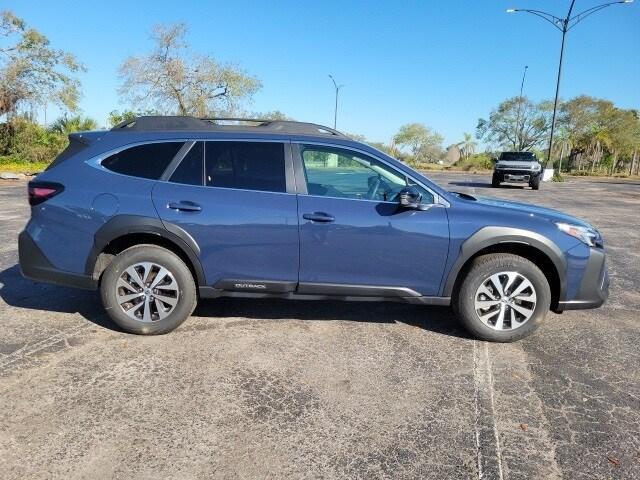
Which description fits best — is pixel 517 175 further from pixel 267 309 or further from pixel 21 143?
pixel 21 143

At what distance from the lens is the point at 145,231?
379 centimetres

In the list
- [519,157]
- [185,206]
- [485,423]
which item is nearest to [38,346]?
[185,206]

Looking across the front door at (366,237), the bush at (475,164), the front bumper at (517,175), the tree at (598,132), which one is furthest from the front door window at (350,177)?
the tree at (598,132)

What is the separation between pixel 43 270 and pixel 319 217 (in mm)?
2318

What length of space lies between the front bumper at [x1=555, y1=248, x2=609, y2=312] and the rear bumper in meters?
3.89

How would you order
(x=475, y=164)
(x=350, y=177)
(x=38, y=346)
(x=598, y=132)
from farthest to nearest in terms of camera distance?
(x=598, y=132) → (x=475, y=164) → (x=350, y=177) → (x=38, y=346)

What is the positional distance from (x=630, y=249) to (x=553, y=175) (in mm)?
28421

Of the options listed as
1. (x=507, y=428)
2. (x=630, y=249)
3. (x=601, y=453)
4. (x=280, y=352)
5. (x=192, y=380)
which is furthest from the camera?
(x=630, y=249)

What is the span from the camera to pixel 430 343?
3926mm

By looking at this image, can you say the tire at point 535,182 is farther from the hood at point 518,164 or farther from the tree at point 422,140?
the tree at point 422,140

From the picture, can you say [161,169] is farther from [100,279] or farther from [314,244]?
[314,244]

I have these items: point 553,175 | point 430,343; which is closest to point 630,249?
point 430,343

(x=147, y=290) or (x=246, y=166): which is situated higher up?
(x=246, y=166)

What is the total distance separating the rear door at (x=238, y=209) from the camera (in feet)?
12.4
